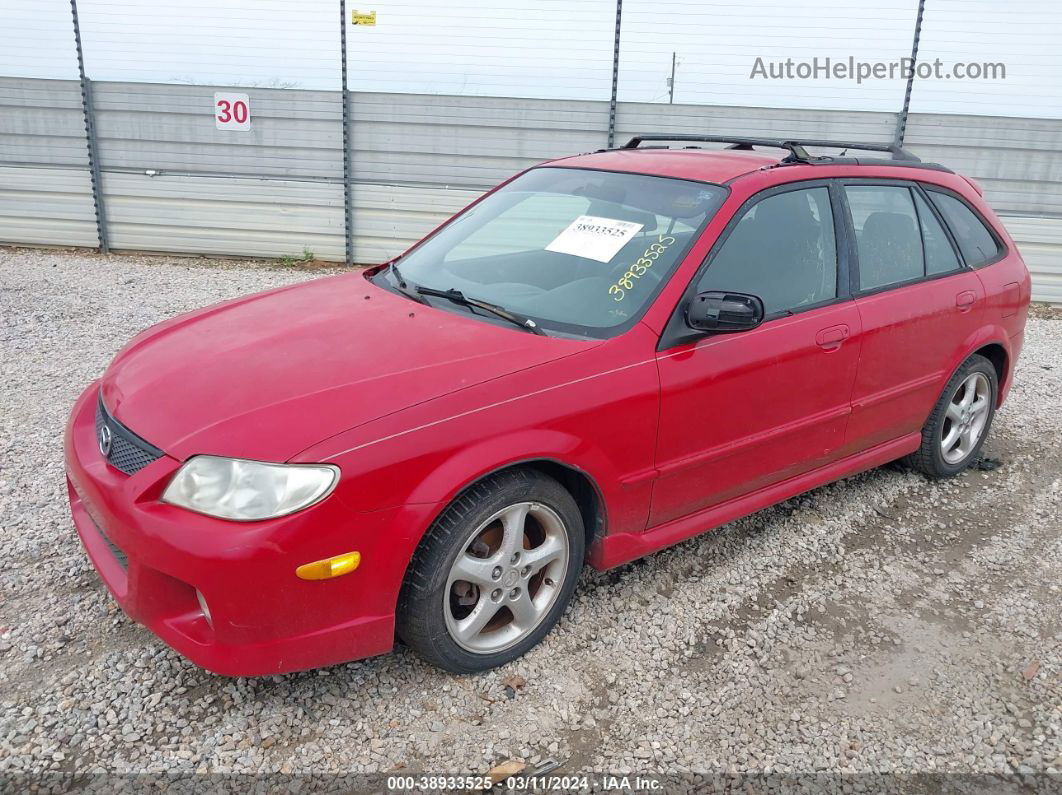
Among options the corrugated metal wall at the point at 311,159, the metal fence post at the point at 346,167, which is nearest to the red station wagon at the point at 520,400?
the corrugated metal wall at the point at 311,159

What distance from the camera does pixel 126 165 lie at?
10352 mm

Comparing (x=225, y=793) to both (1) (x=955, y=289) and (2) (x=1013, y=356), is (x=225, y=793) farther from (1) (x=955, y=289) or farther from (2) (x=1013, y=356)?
(2) (x=1013, y=356)

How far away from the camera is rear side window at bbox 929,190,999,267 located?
4.36m

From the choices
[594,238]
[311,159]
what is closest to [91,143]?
[311,159]

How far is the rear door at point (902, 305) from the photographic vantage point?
383 centimetres

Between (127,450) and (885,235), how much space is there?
10.9 ft

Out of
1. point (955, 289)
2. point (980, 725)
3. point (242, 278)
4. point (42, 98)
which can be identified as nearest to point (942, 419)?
point (955, 289)

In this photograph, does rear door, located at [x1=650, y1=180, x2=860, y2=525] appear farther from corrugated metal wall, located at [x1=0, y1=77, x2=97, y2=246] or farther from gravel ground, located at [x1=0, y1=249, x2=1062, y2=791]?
corrugated metal wall, located at [x1=0, y1=77, x2=97, y2=246]

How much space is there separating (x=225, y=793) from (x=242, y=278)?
789 cm

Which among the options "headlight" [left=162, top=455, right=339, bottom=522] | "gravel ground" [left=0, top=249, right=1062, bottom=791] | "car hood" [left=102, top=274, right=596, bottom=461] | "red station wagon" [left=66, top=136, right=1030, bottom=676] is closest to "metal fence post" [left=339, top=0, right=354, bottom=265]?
"gravel ground" [left=0, top=249, right=1062, bottom=791]

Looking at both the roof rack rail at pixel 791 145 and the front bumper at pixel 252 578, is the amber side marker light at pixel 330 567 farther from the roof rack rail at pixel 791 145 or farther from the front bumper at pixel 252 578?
the roof rack rail at pixel 791 145

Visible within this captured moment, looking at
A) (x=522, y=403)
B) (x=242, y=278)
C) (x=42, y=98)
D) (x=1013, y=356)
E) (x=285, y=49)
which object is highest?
(x=285, y=49)

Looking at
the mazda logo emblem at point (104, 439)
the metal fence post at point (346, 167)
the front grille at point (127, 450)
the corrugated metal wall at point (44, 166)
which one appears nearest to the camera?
the front grille at point (127, 450)

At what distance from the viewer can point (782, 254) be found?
3541 millimetres
